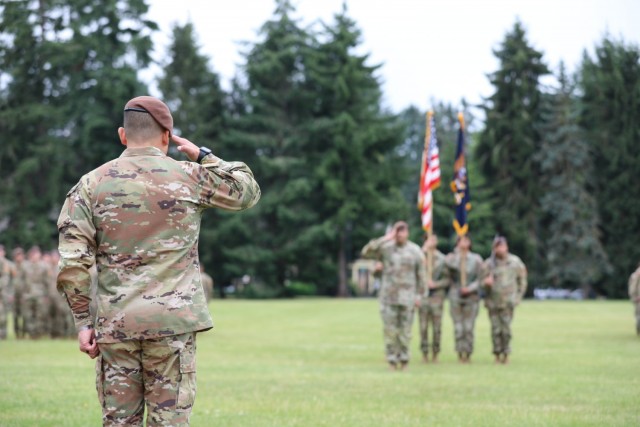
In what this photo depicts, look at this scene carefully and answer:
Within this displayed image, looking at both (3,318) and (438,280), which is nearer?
(438,280)

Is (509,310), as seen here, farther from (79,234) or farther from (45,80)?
(45,80)

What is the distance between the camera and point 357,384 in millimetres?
14469

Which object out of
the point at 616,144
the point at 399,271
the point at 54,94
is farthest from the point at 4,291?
the point at 616,144

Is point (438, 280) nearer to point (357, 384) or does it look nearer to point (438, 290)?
point (438, 290)

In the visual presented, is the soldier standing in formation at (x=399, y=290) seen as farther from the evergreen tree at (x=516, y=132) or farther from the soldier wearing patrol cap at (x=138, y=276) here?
the evergreen tree at (x=516, y=132)

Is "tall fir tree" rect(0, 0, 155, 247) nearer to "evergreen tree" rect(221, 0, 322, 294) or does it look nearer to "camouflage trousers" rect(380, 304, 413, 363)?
"evergreen tree" rect(221, 0, 322, 294)

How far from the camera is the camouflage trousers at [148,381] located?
5562mm

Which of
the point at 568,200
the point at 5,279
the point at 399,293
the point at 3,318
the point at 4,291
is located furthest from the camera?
the point at 568,200

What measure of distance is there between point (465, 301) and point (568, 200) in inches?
1994

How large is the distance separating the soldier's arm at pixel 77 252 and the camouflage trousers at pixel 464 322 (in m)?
14.1

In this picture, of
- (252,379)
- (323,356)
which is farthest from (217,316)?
(252,379)

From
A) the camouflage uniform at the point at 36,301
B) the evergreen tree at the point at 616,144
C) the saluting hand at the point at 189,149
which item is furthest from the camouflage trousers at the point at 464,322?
the evergreen tree at the point at 616,144

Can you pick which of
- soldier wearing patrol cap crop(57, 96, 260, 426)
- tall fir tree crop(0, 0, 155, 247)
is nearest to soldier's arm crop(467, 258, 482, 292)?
soldier wearing patrol cap crop(57, 96, 260, 426)

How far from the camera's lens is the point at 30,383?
13.8m
